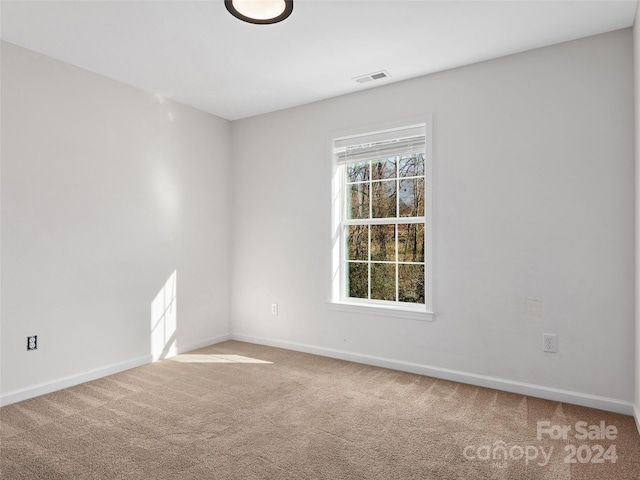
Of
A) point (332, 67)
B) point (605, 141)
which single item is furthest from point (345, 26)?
point (605, 141)

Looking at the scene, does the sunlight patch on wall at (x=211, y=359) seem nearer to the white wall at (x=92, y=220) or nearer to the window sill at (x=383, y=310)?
the white wall at (x=92, y=220)

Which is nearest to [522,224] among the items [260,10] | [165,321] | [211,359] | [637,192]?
[637,192]

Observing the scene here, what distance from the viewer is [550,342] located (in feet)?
9.70

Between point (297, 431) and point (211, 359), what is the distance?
1.79 metres

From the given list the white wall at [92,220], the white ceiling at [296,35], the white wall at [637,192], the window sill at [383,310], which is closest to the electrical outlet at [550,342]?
the white wall at [637,192]

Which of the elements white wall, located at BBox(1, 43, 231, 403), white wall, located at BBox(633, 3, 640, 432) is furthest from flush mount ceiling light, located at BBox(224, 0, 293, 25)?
white wall, located at BBox(633, 3, 640, 432)

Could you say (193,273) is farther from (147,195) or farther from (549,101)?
(549,101)

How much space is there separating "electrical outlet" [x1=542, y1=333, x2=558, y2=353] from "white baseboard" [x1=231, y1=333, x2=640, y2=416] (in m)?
0.28

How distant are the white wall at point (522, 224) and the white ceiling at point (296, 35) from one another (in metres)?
0.24

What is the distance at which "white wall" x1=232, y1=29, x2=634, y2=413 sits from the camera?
2.76 meters

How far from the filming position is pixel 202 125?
4.48m

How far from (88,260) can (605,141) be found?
407 cm

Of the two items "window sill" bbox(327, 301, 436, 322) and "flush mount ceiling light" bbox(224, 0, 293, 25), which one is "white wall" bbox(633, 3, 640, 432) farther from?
"flush mount ceiling light" bbox(224, 0, 293, 25)

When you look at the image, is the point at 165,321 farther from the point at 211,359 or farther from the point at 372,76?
the point at 372,76
